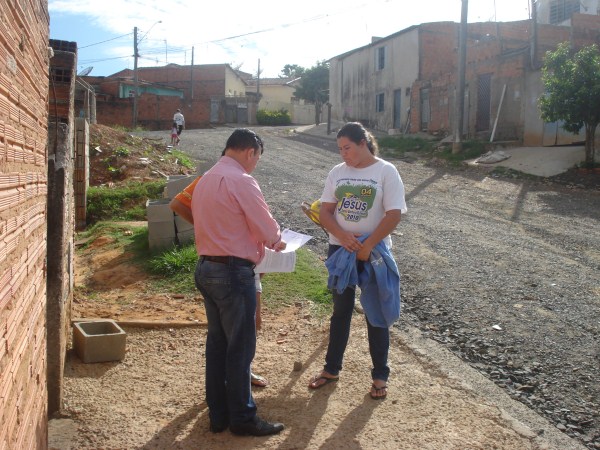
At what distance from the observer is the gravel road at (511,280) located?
14.8 feet

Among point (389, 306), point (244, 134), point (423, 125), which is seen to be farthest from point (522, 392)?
point (423, 125)

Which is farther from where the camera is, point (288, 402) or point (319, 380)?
point (319, 380)

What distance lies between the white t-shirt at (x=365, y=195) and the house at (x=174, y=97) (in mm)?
36546

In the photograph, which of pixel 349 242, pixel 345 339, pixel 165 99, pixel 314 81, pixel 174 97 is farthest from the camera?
pixel 314 81

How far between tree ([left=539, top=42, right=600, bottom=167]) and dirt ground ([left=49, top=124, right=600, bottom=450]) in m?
→ 8.15

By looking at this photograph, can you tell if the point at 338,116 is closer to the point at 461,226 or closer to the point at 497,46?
the point at 497,46

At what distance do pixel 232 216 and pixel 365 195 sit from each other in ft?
3.26

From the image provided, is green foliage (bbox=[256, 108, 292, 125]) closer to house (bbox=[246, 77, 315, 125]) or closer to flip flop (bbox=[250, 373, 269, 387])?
house (bbox=[246, 77, 315, 125])

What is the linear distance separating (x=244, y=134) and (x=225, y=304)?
0.96m

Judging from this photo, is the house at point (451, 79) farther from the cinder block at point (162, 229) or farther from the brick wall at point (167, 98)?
the cinder block at point (162, 229)

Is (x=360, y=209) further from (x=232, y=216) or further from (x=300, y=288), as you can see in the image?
(x=300, y=288)

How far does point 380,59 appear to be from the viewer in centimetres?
3422

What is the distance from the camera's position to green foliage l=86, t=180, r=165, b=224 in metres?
11.6

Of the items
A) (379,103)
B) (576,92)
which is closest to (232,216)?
(576,92)
